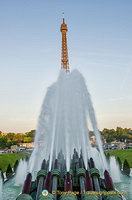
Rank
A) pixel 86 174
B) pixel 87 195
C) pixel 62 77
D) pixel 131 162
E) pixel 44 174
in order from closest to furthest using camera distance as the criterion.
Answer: pixel 87 195 < pixel 86 174 < pixel 44 174 < pixel 62 77 < pixel 131 162

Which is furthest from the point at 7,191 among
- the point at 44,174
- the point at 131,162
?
the point at 131,162

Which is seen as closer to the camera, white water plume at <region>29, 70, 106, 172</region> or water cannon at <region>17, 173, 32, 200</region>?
water cannon at <region>17, 173, 32, 200</region>

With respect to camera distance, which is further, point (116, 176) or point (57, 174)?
point (116, 176)

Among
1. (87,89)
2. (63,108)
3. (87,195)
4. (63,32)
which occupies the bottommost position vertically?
(87,195)

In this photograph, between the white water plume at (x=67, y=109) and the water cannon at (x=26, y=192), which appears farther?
the white water plume at (x=67, y=109)

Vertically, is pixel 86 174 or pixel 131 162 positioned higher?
pixel 131 162

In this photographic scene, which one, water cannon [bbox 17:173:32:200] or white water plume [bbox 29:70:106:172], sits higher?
white water plume [bbox 29:70:106:172]

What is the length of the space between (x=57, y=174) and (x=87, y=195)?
149 inches

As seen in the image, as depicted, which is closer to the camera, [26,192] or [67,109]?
[26,192]

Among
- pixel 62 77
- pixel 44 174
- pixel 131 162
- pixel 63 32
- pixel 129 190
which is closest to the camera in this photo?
pixel 44 174

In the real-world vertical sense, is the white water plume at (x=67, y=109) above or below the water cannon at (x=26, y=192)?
above

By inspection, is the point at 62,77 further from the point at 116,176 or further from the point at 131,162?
the point at 131,162

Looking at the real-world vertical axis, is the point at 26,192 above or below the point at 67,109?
below

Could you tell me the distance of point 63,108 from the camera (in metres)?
18.8
